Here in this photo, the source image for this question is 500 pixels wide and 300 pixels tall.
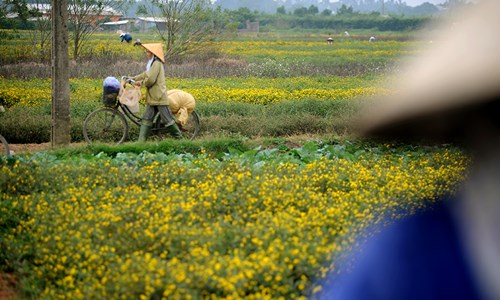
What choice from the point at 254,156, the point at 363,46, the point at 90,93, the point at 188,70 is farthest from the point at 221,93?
the point at 363,46

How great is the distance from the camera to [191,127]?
11.0 m

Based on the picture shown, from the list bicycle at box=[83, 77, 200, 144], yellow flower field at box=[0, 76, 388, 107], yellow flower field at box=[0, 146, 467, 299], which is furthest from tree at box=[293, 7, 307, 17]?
yellow flower field at box=[0, 146, 467, 299]

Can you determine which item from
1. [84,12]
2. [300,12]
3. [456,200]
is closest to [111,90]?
[456,200]

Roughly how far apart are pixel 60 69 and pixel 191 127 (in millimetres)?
2256

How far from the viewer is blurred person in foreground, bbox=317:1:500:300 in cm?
480

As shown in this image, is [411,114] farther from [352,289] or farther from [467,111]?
[352,289]

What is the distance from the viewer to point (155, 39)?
24.1m

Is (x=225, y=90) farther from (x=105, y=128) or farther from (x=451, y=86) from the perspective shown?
(x=451, y=86)

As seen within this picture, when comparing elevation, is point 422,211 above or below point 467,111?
below

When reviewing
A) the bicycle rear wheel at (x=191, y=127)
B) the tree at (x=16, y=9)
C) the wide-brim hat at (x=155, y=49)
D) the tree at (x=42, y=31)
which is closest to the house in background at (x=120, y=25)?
the tree at (x=42, y=31)

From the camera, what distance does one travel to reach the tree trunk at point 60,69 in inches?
376

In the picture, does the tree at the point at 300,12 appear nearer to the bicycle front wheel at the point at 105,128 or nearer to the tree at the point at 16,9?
the tree at the point at 16,9

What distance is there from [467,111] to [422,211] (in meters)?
1.05

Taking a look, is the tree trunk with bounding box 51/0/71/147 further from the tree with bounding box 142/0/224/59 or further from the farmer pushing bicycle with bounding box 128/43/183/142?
the tree with bounding box 142/0/224/59
